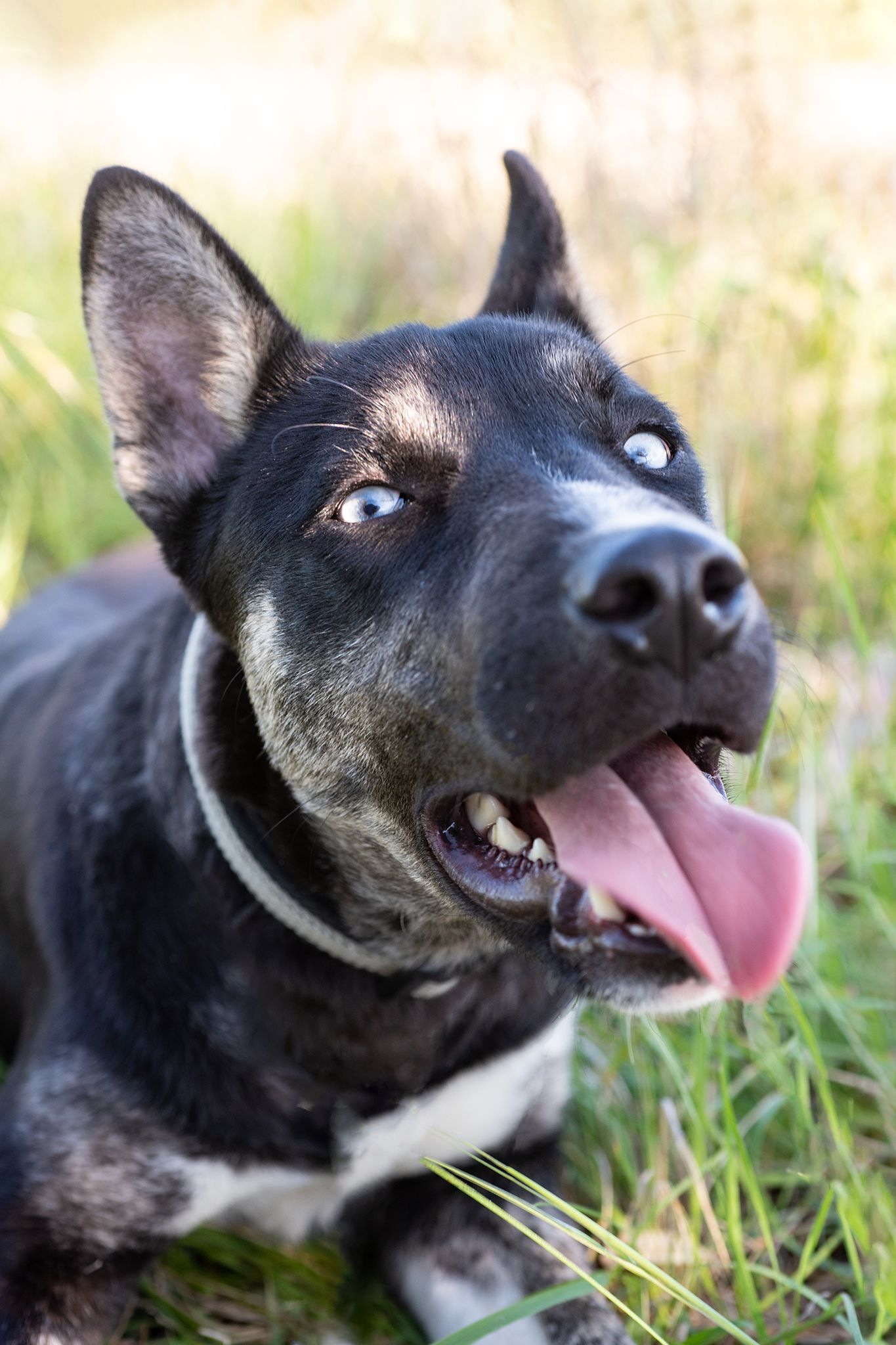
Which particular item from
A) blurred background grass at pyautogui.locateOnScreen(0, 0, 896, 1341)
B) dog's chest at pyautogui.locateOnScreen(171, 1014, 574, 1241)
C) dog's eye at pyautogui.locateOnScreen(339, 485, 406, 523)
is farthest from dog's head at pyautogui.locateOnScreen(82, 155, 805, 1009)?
blurred background grass at pyautogui.locateOnScreen(0, 0, 896, 1341)

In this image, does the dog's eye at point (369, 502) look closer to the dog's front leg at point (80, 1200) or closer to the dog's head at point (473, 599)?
the dog's head at point (473, 599)

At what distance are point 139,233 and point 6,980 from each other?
73.6 inches

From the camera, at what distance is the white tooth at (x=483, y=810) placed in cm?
215

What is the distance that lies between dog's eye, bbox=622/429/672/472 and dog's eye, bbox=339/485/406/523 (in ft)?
1.54

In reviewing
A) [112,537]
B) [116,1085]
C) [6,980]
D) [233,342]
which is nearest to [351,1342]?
[116,1085]

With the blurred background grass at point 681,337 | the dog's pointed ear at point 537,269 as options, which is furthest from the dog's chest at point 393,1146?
the dog's pointed ear at point 537,269

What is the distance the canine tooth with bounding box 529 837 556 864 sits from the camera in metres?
2.03

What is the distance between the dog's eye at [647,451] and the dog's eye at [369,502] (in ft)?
1.54

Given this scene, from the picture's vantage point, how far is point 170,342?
2701 mm

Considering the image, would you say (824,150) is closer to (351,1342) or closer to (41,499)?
(41,499)

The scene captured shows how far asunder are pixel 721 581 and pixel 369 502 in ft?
2.51

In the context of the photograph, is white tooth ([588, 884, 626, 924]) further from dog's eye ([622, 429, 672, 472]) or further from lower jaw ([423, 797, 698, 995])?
dog's eye ([622, 429, 672, 472])

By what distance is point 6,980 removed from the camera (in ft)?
10.6

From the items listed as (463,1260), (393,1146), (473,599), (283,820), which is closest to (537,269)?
(473,599)
